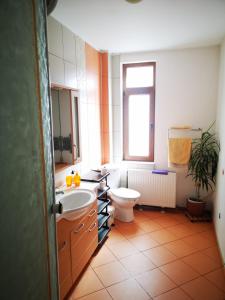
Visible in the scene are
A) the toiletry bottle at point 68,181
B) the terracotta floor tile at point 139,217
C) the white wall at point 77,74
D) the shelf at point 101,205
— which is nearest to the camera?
the white wall at point 77,74

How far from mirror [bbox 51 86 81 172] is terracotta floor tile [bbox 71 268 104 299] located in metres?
1.11

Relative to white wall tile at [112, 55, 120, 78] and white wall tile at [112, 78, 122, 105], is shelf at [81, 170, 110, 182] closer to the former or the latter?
white wall tile at [112, 78, 122, 105]

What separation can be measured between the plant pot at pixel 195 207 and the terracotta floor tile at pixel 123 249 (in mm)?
1187

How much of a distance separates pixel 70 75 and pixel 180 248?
96.2 inches

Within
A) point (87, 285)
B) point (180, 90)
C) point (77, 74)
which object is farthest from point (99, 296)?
point (180, 90)

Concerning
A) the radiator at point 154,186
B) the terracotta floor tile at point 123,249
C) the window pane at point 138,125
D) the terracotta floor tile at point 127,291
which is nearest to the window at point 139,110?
the window pane at point 138,125

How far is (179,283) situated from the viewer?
6.61 ft

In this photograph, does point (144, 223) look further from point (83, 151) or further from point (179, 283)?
point (83, 151)

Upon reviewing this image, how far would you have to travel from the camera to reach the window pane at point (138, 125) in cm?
355

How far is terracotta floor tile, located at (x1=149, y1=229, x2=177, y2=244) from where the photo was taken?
272 cm

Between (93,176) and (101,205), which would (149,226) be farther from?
(93,176)

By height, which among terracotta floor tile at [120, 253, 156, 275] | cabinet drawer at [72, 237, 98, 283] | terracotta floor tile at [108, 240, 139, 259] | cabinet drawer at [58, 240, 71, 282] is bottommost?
terracotta floor tile at [120, 253, 156, 275]

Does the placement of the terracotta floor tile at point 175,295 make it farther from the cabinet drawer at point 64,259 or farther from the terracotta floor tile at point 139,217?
the terracotta floor tile at point 139,217

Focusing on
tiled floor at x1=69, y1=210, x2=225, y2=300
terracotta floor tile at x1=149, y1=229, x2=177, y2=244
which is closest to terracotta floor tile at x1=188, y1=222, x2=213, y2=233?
tiled floor at x1=69, y1=210, x2=225, y2=300
